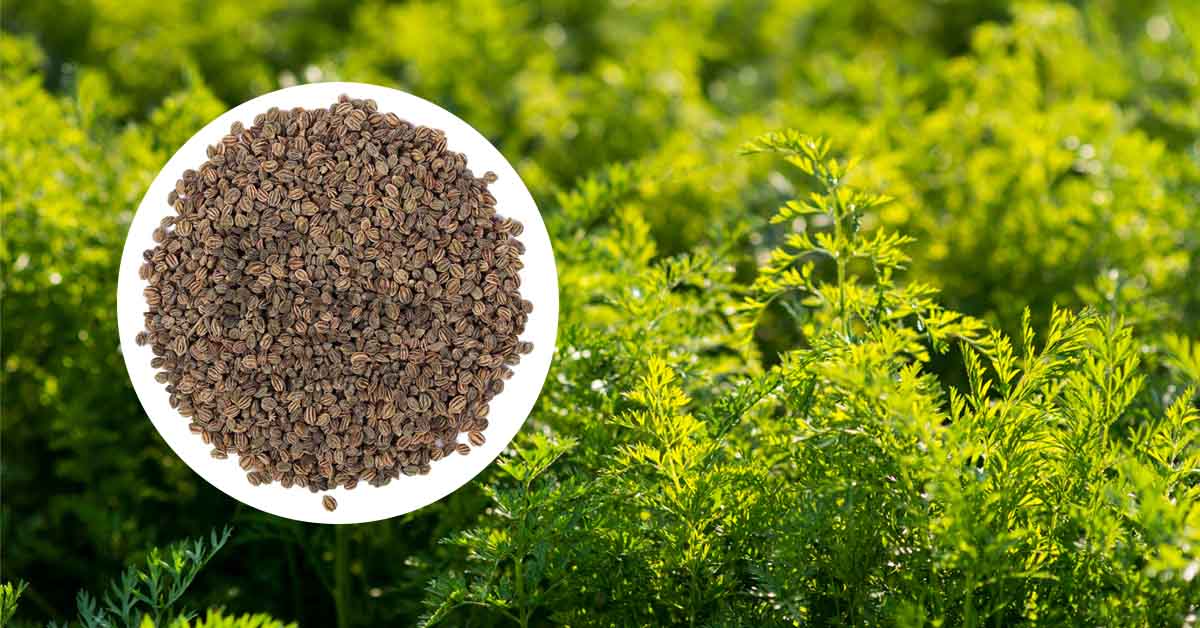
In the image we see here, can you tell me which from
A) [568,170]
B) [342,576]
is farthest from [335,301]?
[568,170]

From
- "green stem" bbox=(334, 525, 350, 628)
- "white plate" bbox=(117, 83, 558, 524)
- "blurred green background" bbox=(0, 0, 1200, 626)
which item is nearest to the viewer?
"white plate" bbox=(117, 83, 558, 524)

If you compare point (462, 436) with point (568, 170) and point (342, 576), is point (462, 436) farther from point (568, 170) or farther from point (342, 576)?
point (568, 170)

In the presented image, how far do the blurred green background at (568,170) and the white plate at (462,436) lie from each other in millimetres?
264

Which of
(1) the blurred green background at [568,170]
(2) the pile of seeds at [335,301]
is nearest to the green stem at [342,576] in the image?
(1) the blurred green background at [568,170]

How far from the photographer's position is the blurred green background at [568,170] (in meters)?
2.26

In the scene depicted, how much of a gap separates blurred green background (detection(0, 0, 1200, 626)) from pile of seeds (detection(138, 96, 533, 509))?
11.7 inches

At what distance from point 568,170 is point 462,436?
5.43ft

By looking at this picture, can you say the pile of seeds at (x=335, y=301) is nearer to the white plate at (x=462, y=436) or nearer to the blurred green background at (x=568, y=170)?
the white plate at (x=462, y=436)

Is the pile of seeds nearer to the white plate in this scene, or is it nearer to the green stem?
the white plate

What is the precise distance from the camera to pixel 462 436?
1.69 meters

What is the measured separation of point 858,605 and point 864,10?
11.0 ft

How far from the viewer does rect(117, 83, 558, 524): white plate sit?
164 centimetres

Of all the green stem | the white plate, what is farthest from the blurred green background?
the white plate

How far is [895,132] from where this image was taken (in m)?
2.87
